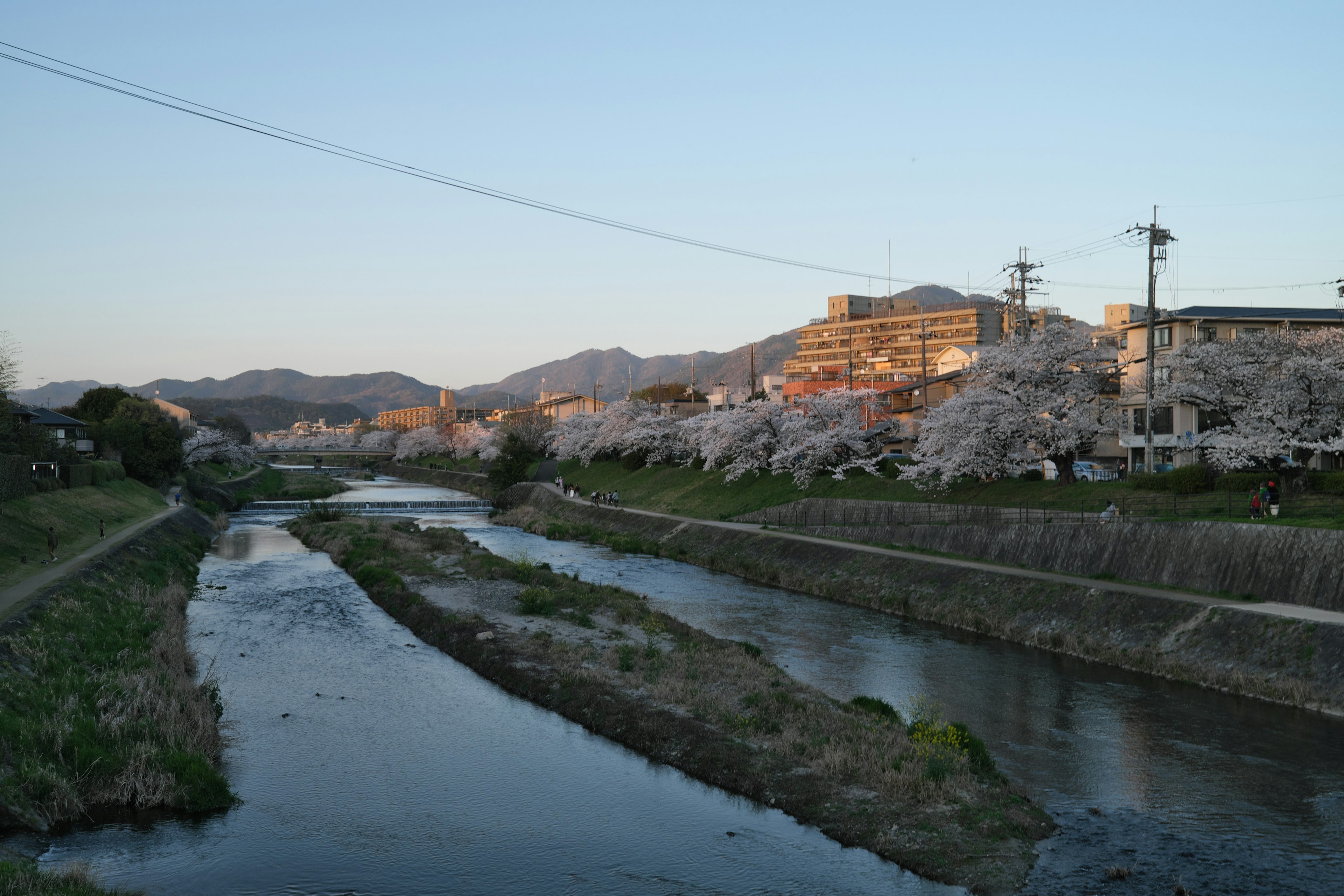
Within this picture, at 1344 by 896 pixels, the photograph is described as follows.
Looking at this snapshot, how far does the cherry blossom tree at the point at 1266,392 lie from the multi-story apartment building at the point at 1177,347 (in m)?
7.60

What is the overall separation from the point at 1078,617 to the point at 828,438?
29.5 meters

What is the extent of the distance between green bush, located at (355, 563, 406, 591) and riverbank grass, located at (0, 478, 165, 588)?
11.0 meters

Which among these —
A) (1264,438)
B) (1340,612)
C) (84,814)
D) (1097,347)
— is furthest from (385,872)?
(1097,347)

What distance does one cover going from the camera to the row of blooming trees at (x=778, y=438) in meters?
57.1

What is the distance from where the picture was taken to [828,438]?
56.8 metres

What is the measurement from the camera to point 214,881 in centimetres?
1313

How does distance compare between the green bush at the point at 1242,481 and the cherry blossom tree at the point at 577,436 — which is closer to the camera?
the green bush at the point at 1242,481

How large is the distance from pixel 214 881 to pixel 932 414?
134ft

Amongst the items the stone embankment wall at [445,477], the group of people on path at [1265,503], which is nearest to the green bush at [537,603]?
the group of people on path at [1265,503]

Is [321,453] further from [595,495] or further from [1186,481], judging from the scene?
[1186,481]

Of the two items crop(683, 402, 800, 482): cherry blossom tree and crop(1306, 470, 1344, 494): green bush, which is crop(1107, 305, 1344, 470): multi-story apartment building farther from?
crop(683, 402, 800, 482): cherry blossom tree

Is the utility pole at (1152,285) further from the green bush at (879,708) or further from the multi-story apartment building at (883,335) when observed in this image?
the multi-story apartment building at (883,335)

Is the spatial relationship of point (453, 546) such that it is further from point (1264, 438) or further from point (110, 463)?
point (1264, 438)

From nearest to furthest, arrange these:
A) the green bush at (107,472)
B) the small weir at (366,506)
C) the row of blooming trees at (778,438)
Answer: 1. the row of blooming trees at (778,438)
2. the green bush at (107,472)
3. the small weir at (366,506)
